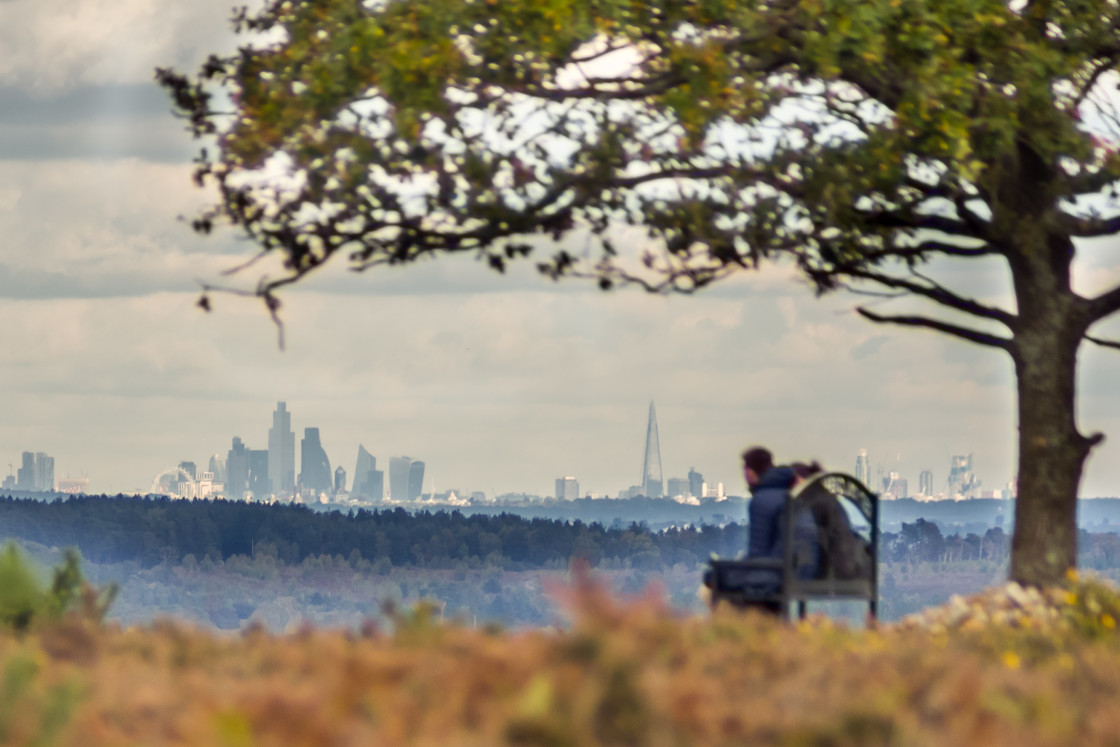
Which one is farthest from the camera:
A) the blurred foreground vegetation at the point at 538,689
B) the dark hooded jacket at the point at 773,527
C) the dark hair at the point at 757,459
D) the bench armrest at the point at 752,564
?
the dark hair at the point at 757,459

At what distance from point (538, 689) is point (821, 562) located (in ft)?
32.8

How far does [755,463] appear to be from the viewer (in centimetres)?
1376

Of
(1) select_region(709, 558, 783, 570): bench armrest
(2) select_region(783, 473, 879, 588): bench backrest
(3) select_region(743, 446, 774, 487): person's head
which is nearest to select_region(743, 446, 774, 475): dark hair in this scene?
(3) select_region(743, 446, 774, 487): person's head

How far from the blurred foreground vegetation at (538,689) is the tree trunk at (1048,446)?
9352mm

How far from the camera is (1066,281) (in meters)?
17.0

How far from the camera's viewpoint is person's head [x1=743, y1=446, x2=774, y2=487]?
45.0 ft

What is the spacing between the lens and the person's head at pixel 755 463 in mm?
13727

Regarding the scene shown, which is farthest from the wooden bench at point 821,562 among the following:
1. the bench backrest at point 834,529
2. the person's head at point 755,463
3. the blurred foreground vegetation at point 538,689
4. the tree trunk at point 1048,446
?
the blurred foreground vegetation at point 538,689

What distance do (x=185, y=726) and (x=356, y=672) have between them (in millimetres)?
974

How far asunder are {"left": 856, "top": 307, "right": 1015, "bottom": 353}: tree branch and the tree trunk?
1.26 ft

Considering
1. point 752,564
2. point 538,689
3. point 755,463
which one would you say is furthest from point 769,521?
point 538,689

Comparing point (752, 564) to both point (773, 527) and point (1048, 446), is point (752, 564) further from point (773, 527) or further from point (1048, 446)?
point (1048, 446)

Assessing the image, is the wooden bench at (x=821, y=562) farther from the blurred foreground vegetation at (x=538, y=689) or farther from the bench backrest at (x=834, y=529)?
the blurred foreground vegetation at (x=538, y=689)

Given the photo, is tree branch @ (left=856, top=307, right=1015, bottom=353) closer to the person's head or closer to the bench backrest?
the bench backrest
